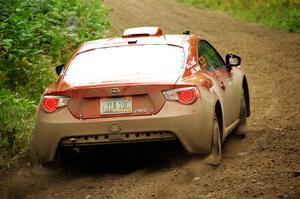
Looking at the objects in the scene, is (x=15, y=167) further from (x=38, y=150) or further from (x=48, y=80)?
(x=48, y=80)

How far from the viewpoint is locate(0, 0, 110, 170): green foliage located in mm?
8820

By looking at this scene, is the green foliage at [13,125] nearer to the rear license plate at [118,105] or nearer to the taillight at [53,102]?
the taillight at [53,102]

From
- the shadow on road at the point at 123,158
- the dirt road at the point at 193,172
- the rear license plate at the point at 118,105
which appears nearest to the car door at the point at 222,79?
the dirt road at the point at 193,172

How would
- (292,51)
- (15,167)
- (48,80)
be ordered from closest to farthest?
(15,167) → (48,80) → (292,51)

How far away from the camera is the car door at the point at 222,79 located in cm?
799

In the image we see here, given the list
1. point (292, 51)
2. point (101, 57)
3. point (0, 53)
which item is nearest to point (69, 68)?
point (101, 57)

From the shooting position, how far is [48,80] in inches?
451

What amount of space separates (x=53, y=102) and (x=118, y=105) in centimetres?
70

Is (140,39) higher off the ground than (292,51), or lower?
higher

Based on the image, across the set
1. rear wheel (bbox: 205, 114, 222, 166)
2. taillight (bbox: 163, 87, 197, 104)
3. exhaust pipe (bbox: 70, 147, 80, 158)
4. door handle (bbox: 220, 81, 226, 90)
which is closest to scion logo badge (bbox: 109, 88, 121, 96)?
taillight (bbox: 163, 87, 197, 104)

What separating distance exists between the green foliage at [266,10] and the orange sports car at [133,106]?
16769mm

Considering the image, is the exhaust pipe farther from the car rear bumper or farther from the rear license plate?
the rear license plate

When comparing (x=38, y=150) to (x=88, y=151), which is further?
(x=88, y=151)

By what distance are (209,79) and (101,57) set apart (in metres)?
1.20
